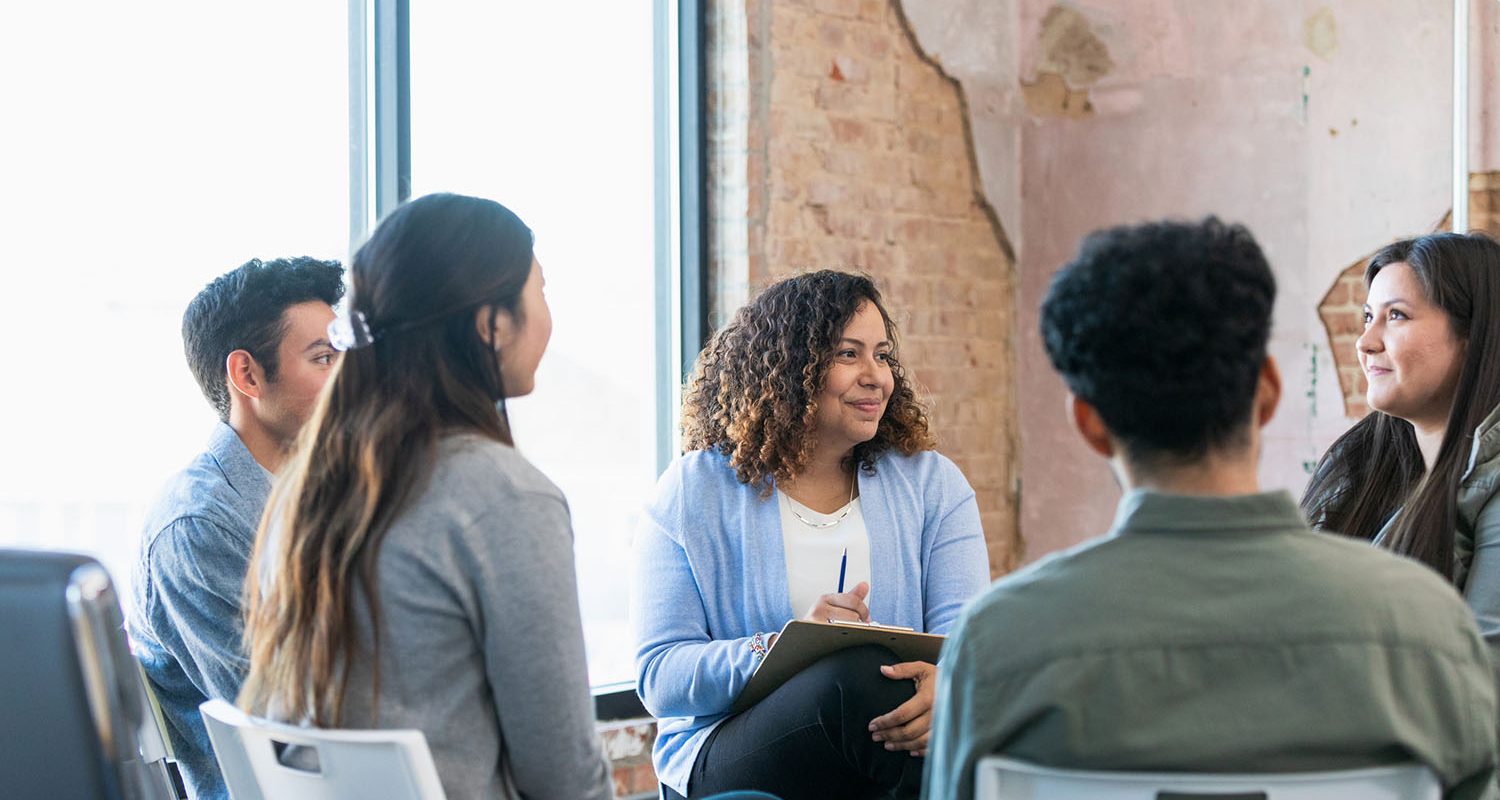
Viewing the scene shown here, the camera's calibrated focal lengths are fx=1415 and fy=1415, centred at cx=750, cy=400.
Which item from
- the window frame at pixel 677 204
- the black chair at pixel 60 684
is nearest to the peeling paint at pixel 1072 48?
the window frame at pixel 677 204

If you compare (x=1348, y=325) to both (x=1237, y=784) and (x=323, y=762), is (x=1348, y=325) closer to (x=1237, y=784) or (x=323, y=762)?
(x=1237, y=784)

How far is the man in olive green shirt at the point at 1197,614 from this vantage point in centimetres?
120

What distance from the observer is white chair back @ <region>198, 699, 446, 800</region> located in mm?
1396

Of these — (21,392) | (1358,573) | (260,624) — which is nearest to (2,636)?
(260,624)

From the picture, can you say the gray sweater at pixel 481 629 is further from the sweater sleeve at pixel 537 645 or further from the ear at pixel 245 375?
the ear at pixel 245 375

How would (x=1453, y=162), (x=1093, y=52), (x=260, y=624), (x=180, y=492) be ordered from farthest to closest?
(x=1093, y=52)
(x=1453, y=162)
(x=180, y=492)
(x=260, y=624)

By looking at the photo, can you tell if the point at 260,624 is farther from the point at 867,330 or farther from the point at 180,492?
the point at 867,330

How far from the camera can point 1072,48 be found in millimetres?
4359

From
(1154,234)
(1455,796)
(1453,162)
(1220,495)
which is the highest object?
(1453,162)

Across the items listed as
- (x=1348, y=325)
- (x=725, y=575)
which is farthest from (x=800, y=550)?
(x=1348, y=325)

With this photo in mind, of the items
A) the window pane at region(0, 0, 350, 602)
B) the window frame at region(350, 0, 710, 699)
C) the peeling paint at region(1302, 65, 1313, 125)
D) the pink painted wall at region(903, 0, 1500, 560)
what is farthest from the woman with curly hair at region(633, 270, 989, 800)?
the peeling paint at region(1302, 65, 1313, 125)

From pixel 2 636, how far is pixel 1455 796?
4.50 feet

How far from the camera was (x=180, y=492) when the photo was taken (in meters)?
2.15

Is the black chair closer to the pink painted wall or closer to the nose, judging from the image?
the nose
